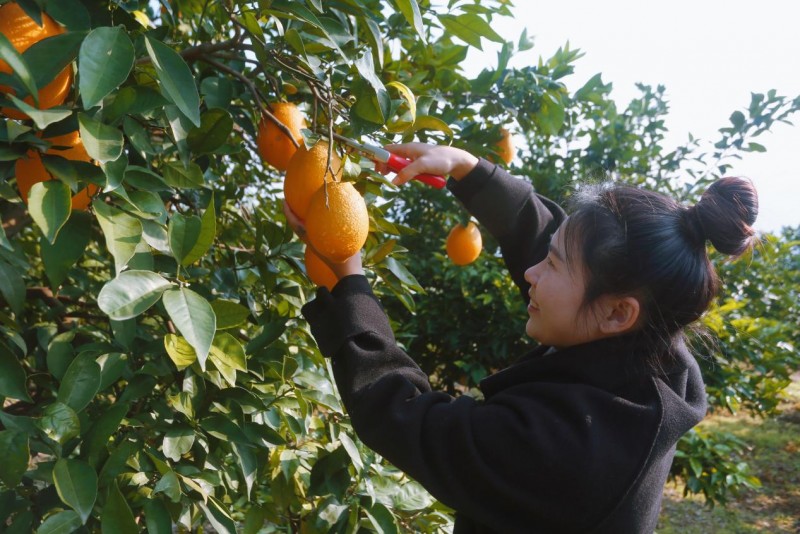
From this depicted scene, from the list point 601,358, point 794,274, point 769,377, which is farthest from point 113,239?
point 794,274

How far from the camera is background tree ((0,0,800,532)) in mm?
743

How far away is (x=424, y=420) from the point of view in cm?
98

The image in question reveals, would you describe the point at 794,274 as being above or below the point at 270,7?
below

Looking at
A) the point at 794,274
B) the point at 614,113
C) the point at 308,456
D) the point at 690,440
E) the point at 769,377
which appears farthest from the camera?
the point at 794,274

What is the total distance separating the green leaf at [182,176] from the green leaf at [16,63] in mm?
323

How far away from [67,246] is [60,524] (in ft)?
1.00

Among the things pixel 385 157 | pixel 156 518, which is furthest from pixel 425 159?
pixel 156 518

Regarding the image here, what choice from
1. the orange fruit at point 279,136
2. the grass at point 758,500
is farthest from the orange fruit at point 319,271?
the grass at point 758,500

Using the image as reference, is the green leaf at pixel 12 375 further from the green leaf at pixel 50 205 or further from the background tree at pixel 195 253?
the green leaf at pixel 50 205

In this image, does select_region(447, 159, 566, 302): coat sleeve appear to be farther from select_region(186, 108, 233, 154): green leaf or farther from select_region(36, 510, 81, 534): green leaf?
select_region(36, 510, 81, 534): green leaf

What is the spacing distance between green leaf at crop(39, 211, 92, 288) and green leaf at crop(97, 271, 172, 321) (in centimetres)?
7

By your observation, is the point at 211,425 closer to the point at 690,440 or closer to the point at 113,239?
the point at 113,239

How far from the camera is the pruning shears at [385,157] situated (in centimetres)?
99

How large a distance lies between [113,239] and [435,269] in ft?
9.22
